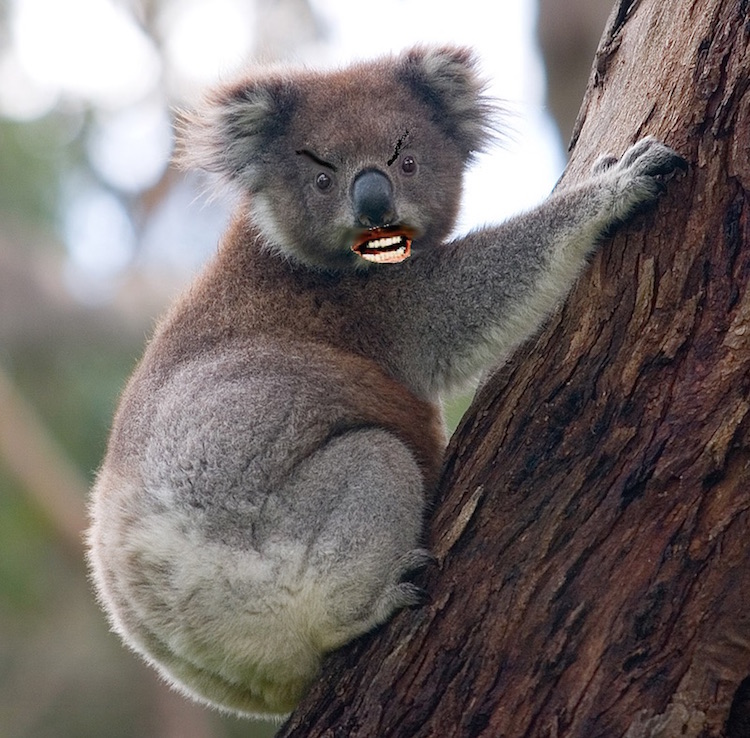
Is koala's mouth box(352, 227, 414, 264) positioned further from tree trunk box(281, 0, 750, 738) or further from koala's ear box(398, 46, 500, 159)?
tree trunk box(281, 0, 750, 738)

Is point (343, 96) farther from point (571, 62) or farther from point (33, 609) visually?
point (33, 609)

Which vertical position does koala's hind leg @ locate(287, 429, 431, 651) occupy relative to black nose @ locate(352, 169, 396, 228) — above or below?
below

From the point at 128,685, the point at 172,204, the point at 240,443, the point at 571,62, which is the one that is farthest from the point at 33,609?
the point at 240,443

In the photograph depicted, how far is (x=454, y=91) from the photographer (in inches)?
171

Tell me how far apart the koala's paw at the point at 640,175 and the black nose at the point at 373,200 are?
0.87 meters

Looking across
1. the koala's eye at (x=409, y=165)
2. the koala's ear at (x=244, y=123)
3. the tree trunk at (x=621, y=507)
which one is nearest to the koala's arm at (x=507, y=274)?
the tree trunk at (x=621, y=507)

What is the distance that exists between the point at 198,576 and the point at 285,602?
11.9 inches

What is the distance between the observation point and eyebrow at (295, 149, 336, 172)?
396cm

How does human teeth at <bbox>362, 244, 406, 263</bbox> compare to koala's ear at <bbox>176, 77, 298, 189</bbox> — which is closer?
human teeth at <bbox>362, 244, 406, 263</bbox>

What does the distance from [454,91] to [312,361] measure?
145cm

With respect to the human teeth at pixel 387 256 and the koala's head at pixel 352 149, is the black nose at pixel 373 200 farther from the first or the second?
the human teeth at pixel 387 256

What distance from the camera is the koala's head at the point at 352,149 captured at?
3.91 meters

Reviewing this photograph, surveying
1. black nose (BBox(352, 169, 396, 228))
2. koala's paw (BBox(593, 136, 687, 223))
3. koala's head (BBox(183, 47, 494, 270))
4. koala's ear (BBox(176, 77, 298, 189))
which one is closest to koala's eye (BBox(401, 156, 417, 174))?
koala's head (BBox(183, 47, 494, 270))

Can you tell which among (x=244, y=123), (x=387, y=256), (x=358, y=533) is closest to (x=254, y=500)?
(x=358, y=533)
